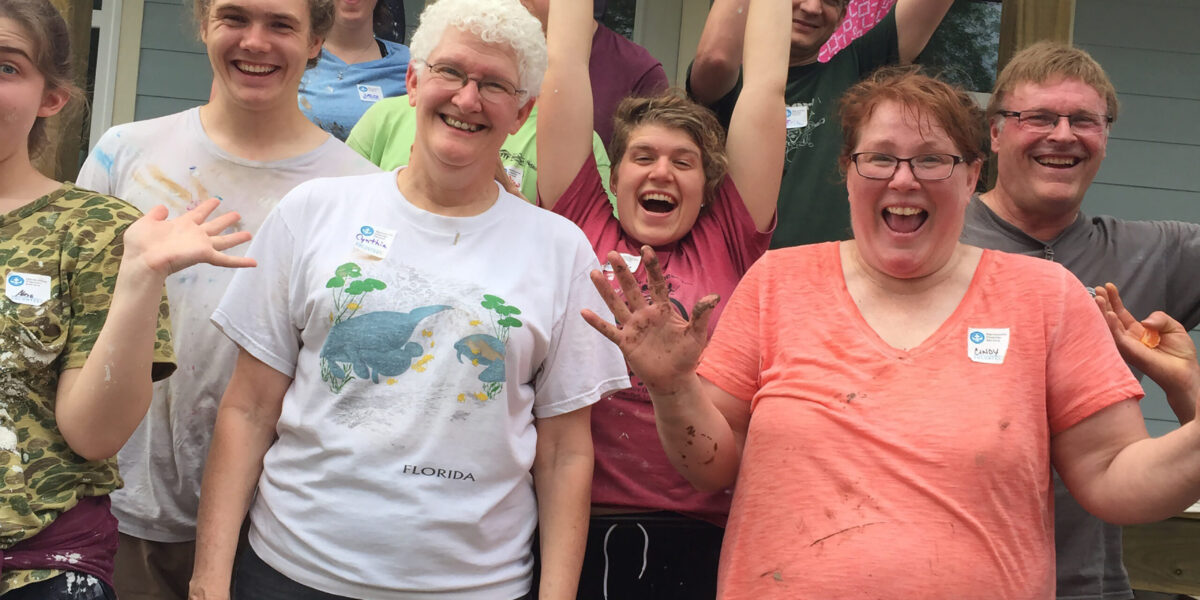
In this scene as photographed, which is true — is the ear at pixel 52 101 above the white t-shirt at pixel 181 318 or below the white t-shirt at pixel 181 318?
above

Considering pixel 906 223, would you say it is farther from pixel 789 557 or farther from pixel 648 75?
pixel 648 75

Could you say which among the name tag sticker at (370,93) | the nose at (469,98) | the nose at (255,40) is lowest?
the name tag sticker at (370,93)

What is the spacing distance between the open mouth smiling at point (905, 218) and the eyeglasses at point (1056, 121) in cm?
79

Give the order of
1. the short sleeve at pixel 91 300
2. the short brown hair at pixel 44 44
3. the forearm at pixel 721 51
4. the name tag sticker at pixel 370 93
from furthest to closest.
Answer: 1. the name tag sticker at pixel 370 93
2. the forearm at pixel 721 51
3. the short brown hair at pixel 44 44
4. the short sleeve at pixel 91 300

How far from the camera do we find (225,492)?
80.7 inches

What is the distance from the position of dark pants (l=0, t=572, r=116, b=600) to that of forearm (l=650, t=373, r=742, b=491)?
41.7 inches

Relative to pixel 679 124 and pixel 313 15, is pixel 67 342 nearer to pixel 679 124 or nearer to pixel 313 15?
pixel 313 15

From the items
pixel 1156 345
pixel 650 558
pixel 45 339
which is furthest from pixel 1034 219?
pixel 45 339

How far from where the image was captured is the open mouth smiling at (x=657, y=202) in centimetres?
263

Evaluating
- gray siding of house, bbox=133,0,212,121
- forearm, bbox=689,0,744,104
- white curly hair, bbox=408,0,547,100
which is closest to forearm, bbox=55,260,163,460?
white curly hair, bbox=408,0,547,100

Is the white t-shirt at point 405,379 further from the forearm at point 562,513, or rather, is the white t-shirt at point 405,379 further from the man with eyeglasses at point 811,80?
the man with eyeglasses at point 811,80

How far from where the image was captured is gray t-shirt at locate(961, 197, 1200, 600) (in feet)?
8.71

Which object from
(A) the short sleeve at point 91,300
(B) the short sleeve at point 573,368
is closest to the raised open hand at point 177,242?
(A) the short sleeve at point 91,300

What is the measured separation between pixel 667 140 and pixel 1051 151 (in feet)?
3.26
